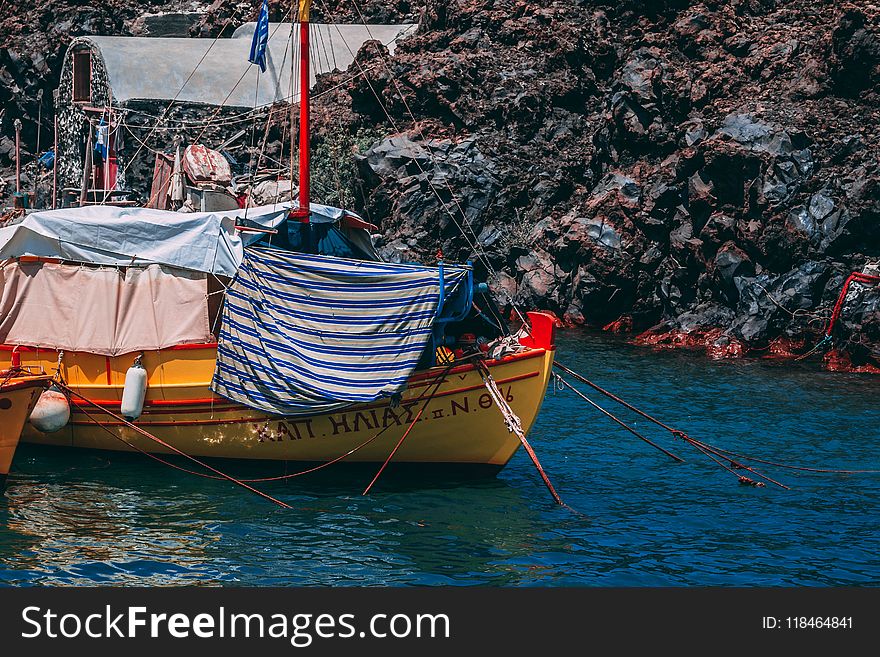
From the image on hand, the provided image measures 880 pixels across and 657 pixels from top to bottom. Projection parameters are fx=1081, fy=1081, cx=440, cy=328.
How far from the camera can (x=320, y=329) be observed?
20969mm

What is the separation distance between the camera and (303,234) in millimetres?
23797

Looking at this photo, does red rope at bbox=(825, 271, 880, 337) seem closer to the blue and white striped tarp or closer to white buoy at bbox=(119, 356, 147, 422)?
the blue and white striped tarp

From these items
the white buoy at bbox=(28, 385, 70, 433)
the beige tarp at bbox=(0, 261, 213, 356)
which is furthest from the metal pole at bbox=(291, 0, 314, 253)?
the white buoy at bbox=(28, 385, 70, 433)

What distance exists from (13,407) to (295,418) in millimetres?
5416

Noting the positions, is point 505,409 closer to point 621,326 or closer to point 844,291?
point 844,291

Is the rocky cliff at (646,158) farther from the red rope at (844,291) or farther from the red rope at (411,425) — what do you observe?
the red rope at (411,425)

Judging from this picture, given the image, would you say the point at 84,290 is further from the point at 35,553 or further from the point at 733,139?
the point at 733,139

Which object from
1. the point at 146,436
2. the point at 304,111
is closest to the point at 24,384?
the point at 146,436

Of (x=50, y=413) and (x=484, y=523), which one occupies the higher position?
(x=50, y=413)

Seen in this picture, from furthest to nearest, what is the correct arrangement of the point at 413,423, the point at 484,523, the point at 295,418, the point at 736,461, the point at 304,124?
the point at 736,461 < the point at 304,124 < the point at 295,418 < the point at 413,423 < the point at 484,523

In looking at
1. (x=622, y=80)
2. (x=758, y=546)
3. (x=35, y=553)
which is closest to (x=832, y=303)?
(x=622, y=80)

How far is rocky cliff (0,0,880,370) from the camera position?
38875 millimetres

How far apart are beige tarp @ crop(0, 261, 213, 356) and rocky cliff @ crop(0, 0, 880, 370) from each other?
1615 cm

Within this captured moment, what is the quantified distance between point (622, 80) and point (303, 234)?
88.9ft
